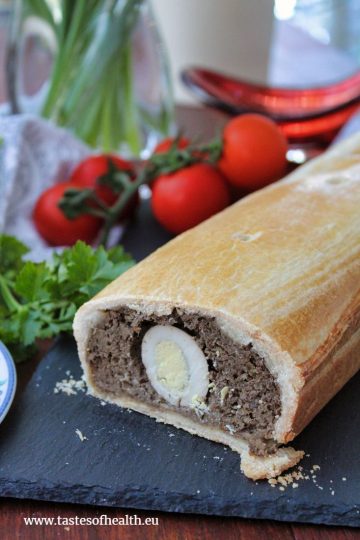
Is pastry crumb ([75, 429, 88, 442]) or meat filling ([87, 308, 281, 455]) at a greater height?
meat filling ([87, 308, 281, 455])

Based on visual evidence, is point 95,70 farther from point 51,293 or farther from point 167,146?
point 51,293

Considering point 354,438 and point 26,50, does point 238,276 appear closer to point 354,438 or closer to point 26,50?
point 354,438

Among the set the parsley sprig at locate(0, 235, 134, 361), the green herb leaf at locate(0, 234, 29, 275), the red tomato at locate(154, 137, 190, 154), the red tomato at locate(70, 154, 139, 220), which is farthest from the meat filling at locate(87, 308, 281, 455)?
the red tomato at locate(154, 137, 190, 154)

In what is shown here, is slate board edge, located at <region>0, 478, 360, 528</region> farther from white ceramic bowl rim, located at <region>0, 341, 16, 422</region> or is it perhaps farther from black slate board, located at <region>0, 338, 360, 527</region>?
white ceramic bowl rim, located at <region>0, 341, 16, 422</region>

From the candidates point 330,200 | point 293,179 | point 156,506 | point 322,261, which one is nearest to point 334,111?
point 293,179

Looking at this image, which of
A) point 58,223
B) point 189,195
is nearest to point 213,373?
point 189,195

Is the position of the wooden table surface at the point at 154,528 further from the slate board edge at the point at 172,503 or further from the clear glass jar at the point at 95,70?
the clear glass jar at the point at 95,70
